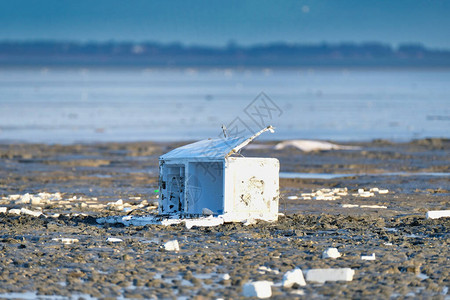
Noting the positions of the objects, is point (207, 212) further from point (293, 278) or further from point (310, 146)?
point (310, 146)

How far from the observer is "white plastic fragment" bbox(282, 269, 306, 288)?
376 inches

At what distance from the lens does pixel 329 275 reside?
9.75 meters

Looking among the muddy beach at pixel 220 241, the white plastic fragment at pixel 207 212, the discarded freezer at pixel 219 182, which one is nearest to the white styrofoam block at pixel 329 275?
the muddy beach at pixel 220 241

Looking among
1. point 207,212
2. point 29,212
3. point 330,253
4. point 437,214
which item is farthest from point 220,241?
point 29,212

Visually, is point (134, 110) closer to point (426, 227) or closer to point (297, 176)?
point (297, 176)

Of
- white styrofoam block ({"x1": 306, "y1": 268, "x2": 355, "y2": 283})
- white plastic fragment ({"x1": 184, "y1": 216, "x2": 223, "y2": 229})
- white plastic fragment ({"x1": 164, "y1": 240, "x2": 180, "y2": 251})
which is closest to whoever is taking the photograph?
white styrofoam block ({"x1": 306, "y1": 268, "x2": 355, "y2": 283})

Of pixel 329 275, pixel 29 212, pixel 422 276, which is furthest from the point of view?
pixel 29 212

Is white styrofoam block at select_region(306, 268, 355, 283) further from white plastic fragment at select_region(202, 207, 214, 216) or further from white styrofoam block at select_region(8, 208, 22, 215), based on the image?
white styrofoam block at select_region(8, 208, 22, 215)

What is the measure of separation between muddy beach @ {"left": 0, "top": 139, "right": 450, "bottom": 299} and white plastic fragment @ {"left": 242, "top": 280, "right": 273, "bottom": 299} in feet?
0.37

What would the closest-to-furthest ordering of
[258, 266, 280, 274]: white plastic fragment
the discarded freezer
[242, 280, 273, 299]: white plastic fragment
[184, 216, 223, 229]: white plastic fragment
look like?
[242, 280, 273, 299]: white plastic fragment
[258, 266, 280, 274]: white plastic fragment
[184, 216, 223, 229]: white plastic fragment
the discarded freezer

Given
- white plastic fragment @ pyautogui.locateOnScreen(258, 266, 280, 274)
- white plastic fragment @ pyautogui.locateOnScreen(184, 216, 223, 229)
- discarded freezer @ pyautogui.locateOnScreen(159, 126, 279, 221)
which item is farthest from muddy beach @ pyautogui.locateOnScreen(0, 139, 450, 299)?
discarded freezer @ pyautogui.locateOnScreen(159, 126, 279, 221)

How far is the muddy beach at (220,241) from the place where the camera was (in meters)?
9.60

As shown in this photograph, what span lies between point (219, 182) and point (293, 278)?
5002mm

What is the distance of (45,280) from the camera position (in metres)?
9.91
